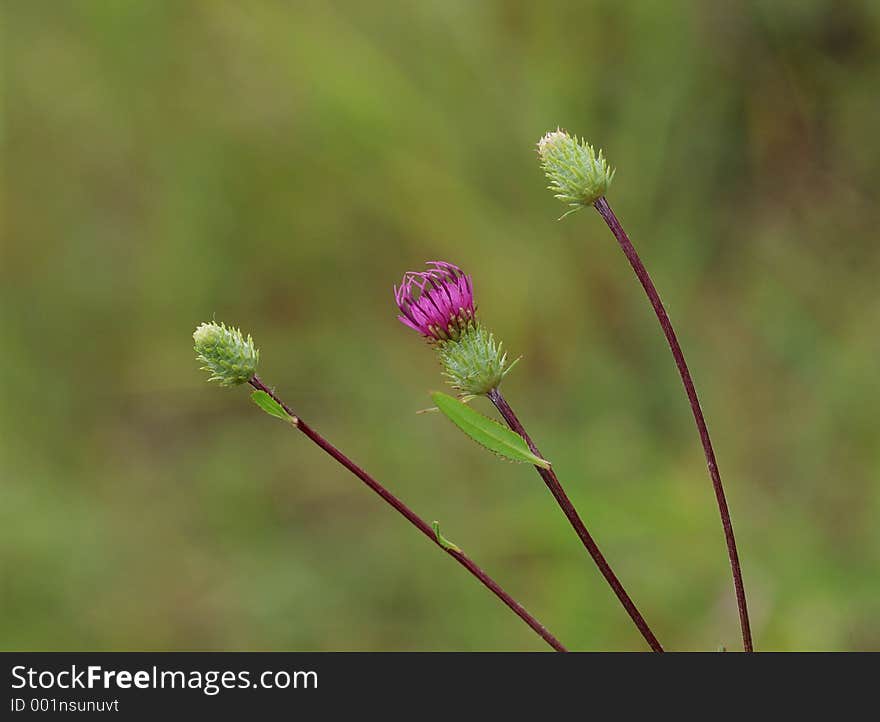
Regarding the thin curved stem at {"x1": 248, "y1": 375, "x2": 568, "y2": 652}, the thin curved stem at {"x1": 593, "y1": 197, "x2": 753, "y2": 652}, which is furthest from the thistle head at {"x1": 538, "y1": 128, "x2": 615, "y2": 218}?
the thin curved stem at {"x1": 248, "y1": 375, "x2": 568, "y2": 652}

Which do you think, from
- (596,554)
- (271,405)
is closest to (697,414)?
(596,554)

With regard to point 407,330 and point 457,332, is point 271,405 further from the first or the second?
point 407,330

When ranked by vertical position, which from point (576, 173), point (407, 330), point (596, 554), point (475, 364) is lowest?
point (596, 554)

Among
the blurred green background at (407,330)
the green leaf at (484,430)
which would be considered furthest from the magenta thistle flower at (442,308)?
the blurred green background at (407,330)

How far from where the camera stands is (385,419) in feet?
10.7

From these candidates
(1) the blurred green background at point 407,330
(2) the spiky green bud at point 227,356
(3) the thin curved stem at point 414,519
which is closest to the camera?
(3) the thin curved stem at point 414,519

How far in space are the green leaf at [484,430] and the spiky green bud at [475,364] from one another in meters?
0.07

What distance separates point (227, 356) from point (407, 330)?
2.06m

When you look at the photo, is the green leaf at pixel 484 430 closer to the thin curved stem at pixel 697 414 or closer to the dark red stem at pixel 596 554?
the dark red stem at pixel 596 554

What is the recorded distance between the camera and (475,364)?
1279mm

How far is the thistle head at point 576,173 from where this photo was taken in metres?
1.28

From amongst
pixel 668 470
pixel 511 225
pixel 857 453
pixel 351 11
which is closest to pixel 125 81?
pixel 351 11

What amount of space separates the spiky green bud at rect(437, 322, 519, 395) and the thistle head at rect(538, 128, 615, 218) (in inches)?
8.2

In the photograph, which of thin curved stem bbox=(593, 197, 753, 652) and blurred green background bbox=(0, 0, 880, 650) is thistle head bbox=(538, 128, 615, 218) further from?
blurred green background bbox=(0, 0, 880, 650)
